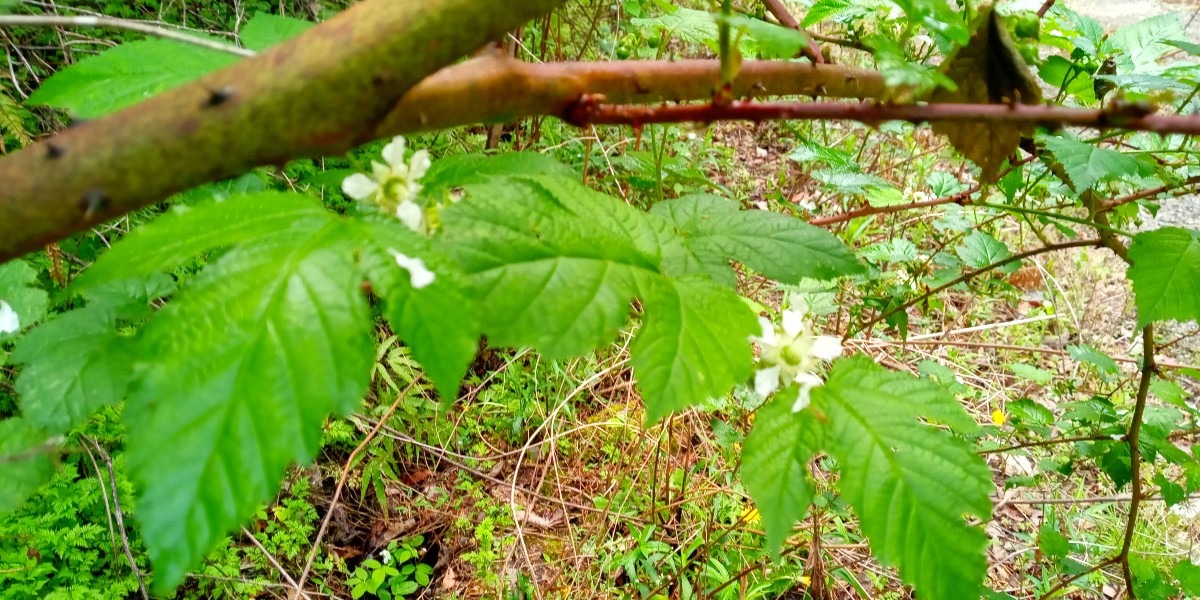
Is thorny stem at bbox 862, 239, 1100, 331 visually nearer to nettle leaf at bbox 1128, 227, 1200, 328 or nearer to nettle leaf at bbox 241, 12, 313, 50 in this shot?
nettle leaf at bbox 1128, 227, 1200, 328

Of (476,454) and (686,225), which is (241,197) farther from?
(476,454)

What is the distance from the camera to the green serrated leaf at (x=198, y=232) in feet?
2.02

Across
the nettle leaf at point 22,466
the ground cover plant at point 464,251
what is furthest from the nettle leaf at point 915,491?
the nettle leaf at point 22,466

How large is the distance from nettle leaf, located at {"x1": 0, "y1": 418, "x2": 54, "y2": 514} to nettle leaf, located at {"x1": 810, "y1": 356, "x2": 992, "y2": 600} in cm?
95

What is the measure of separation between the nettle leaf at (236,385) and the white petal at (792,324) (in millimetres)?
668

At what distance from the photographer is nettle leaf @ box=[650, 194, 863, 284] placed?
92 cm

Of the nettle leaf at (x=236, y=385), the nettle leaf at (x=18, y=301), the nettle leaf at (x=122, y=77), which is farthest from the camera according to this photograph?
the nettle leaf at (x=18, y=301)

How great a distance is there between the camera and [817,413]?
85cm

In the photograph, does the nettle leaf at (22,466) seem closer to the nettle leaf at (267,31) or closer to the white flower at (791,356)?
the nettle leaf at (267,31)

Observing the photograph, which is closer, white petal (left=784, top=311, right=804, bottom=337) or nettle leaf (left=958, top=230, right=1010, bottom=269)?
white petal (left=784, top=311, right=804, bottom=337)

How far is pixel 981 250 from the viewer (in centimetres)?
200

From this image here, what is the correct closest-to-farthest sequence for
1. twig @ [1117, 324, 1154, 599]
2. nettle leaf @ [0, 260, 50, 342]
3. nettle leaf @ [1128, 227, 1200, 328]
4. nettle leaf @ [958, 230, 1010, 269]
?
nettle leaf @ [0, 260, 50, 342], nettle leaf @ [1128, 227, 1200, 328], twig @ [1117, 324, 1154, 599], nettle leaf @ [958, 230, 1010, 269]

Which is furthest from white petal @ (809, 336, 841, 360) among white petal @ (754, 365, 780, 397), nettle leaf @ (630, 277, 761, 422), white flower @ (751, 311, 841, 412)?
nettle leaf @ (630, 277, 761, 422)

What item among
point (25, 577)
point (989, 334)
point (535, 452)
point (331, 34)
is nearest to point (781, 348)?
point (331, 34)
